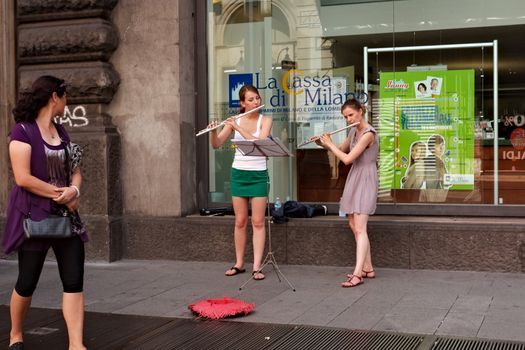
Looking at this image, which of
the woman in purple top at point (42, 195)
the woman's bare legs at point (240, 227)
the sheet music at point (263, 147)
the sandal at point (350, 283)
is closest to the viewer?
the woman in purple top at point (42, 195)

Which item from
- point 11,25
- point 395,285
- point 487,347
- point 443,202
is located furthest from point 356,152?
point 11,25

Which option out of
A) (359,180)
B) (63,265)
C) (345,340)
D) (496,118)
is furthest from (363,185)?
(63,265)

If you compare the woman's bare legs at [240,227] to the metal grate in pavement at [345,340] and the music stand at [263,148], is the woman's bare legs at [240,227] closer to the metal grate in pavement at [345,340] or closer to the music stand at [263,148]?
the music stand at [263,148]

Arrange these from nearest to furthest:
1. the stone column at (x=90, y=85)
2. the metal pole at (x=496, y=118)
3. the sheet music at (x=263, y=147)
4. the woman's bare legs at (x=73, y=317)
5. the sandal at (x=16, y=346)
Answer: the woman's bare legs at (x=73, y=317), the sandal at (x=16, y=346), the sheet music at (x=263, y=147), the metal pole at (x=496, y=118), the stone column at (x=90, y=85)

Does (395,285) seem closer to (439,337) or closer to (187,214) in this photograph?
(439,337)

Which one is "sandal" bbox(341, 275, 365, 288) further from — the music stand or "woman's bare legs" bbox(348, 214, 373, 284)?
the music stand

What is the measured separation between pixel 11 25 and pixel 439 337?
6609 millimetres

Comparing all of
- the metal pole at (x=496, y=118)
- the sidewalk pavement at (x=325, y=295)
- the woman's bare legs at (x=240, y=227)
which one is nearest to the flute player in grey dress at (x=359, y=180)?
the sidewalk pavement at (x=325, y=295)

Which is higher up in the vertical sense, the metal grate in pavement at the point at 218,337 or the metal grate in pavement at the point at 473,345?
the metal grate in pavement at the point at 473,345

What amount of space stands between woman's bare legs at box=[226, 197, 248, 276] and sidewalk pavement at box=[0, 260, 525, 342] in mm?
167

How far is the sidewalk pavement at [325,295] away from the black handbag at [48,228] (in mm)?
1368

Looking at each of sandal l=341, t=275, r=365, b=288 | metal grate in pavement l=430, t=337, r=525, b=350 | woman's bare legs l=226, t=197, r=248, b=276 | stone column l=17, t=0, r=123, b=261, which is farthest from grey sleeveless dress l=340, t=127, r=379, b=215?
stone column l=17, t=0, r=123, b=261

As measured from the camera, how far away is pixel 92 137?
8867mm

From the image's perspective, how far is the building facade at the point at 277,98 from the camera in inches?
337
